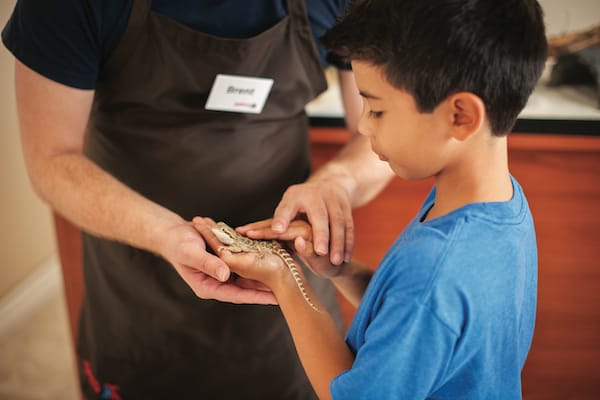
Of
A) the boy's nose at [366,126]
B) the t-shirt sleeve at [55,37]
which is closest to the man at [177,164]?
the t-shirt sleeve at [55,37]

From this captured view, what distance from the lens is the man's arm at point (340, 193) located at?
44.7 inches

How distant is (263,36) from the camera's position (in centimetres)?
128

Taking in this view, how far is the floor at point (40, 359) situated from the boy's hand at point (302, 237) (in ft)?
5.60

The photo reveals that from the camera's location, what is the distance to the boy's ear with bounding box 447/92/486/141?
81 centimetres

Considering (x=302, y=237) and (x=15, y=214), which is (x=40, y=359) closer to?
(x=15, y=214)

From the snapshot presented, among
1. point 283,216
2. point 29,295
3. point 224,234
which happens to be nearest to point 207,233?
point 224,234

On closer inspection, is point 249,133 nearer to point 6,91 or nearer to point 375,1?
point 375,1

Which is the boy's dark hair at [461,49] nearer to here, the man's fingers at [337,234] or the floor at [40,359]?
the man's fingers at [337,234]

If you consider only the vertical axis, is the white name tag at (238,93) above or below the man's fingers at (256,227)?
above

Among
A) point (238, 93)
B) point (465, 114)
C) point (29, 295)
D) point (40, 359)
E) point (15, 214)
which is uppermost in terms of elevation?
point (465, 114)

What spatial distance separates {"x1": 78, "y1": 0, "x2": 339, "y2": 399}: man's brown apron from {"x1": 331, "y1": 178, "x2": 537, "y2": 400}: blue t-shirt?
597 mm

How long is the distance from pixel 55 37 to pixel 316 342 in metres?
0.79

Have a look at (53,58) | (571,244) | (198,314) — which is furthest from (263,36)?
(571,244)

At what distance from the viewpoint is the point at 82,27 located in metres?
1.16
